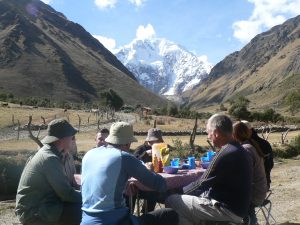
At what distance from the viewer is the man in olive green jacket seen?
5.58 meters

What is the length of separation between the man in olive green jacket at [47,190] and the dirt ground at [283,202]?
200 cm

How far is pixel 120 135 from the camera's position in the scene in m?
5.57

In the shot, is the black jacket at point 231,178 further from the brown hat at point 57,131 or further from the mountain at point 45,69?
the mountain at point 45,69

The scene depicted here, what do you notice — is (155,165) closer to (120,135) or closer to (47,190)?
(120,135)

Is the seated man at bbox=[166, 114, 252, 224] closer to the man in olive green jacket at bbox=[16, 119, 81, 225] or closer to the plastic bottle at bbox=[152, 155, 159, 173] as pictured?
the man in olive green jacket at bbox=[16, 119, 81, 225]

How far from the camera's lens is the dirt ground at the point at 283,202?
33.7 feet

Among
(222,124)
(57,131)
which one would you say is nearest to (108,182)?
(57,131)

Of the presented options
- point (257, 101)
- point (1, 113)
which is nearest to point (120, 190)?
point (1, 113)

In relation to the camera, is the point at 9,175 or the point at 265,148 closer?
the point at 265,148

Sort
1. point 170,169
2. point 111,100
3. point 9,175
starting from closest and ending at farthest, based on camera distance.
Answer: point 170,169
point 9,175
point 111,100

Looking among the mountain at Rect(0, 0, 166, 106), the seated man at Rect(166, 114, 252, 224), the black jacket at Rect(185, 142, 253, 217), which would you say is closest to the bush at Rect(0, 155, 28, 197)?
the seated man at Rect(166, 114, 252, 224)

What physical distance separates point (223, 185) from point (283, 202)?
6770 millimetres

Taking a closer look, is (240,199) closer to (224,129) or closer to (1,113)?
(224,129)

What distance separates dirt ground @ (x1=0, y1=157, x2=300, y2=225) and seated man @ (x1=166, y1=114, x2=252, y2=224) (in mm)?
3115
